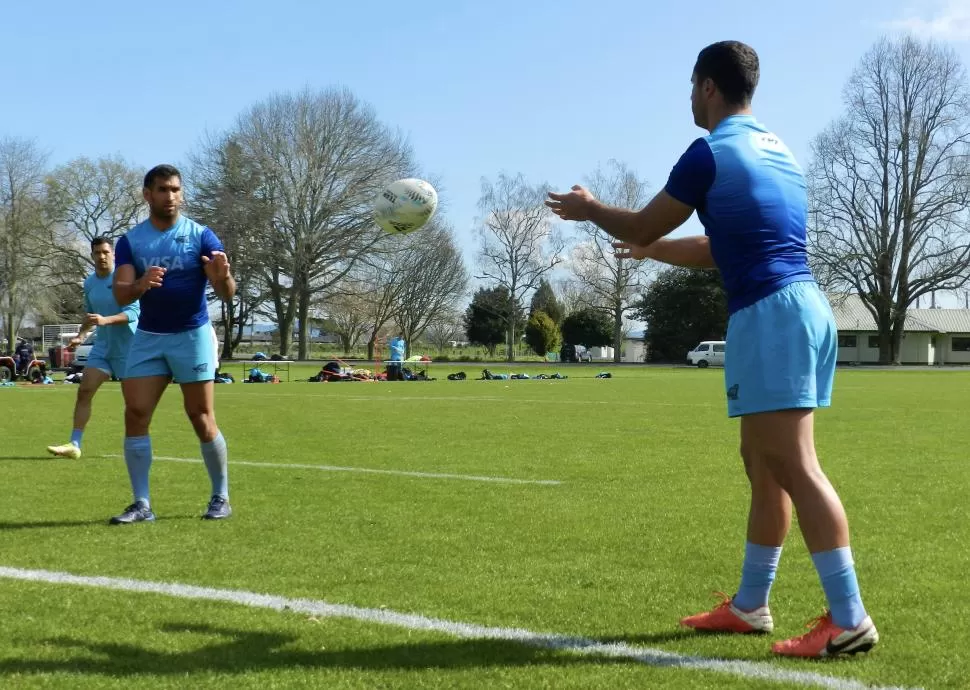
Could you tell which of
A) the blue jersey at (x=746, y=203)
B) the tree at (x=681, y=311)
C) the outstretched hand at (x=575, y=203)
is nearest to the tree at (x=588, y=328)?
the tree at (x=681, y=311)

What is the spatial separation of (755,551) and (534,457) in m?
5.76

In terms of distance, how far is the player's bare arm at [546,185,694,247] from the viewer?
342 cm

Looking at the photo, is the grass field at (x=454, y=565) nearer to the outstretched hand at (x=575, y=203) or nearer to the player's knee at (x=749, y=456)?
the player's knee at (x=749, y=456)

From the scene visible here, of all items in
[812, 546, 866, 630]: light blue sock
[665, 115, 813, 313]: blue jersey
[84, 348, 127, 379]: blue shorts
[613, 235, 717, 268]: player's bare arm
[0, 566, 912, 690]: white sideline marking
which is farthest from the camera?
[84, 348, 127, 379]: blue shorts

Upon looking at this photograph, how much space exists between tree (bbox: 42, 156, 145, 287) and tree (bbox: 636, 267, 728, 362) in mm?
36964

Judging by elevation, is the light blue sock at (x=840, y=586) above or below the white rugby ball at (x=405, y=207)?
below

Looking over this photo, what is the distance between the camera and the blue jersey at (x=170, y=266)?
598cm

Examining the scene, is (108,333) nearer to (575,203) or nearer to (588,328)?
(575,203)

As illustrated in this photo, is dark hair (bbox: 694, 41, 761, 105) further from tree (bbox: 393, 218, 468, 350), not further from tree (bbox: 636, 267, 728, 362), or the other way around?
tree (bbox: 636, 267, 728, 362)

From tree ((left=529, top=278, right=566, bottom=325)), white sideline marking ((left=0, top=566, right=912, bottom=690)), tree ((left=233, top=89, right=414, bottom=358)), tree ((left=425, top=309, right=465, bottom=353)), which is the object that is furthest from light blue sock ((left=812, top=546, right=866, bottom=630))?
tree ((left=529, top=278, right=566, bottom=325))

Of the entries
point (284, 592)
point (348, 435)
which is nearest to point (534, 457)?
point (348, 435)

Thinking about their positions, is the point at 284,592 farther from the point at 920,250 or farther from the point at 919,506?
the point at 920,250

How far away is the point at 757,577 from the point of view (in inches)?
144

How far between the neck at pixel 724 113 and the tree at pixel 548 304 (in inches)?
3215
